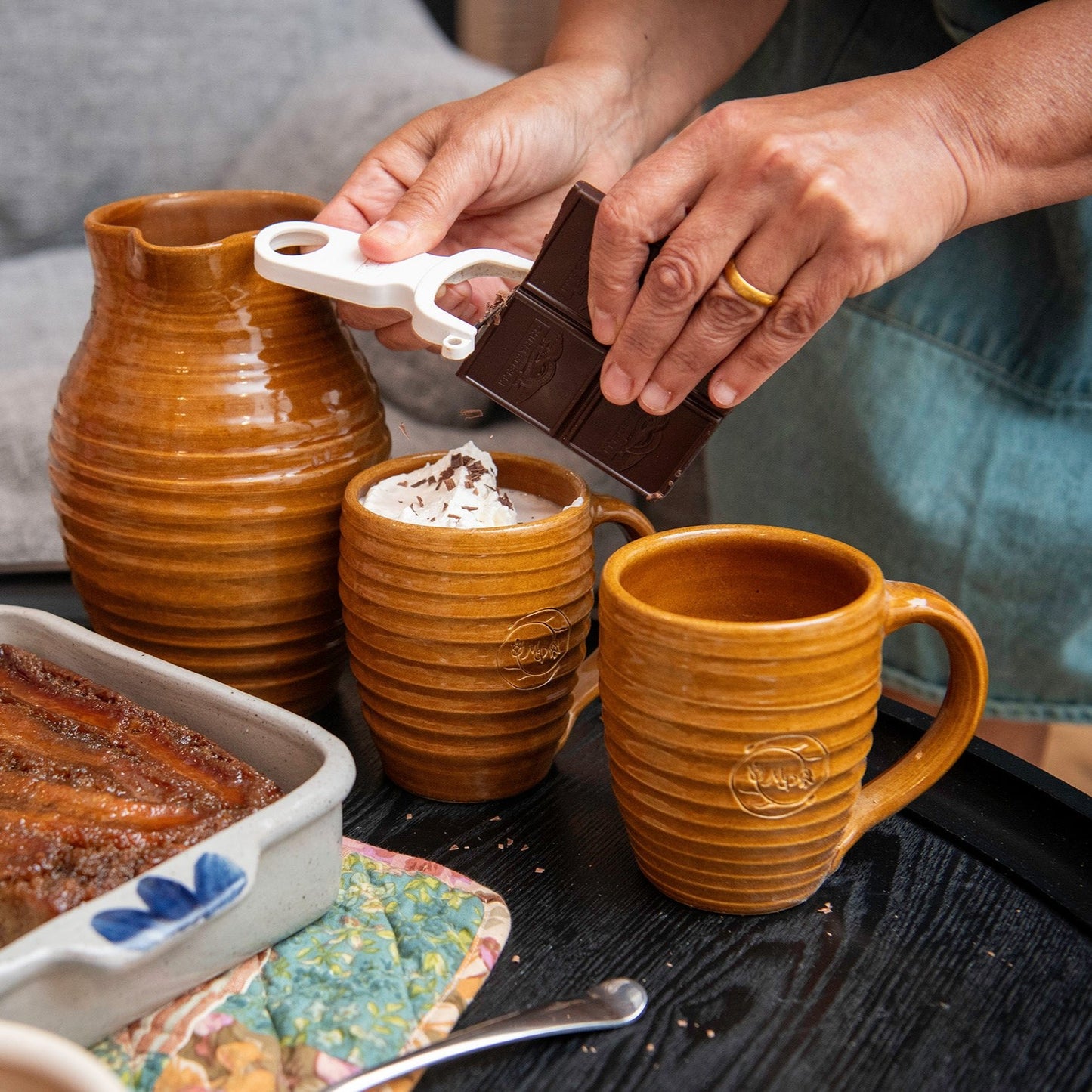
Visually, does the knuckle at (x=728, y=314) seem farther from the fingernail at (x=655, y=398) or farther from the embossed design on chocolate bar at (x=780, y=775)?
the embossed design on chocolate bar at (x=780, y=775)

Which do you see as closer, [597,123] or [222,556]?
[222,556]

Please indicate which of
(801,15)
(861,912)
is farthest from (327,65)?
(861,912)

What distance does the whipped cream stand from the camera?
745mm

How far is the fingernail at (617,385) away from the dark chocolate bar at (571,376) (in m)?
0.02

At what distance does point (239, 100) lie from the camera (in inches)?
89.2

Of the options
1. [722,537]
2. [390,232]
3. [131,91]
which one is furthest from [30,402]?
[722,537]

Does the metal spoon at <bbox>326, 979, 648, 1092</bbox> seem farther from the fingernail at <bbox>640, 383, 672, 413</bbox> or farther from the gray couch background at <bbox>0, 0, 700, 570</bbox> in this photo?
the gray couch background at <bbox>0, 0, 700, 570</bbox>

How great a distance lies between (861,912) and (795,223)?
42 centimetres

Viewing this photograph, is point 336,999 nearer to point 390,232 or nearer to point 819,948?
point 819,948

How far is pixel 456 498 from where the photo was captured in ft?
2.46

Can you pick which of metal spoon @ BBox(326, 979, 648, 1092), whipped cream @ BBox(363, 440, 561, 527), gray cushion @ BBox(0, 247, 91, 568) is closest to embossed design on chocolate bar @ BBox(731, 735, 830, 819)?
metal spoon @ BBox(326, 979, 648, 1092)

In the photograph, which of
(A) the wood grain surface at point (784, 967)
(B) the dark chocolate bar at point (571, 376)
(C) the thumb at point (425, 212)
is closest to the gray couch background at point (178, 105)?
(C) the thumb at point (425, 212)

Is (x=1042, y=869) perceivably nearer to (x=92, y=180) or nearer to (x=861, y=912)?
(x=861, y=912)

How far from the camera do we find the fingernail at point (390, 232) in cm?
77
